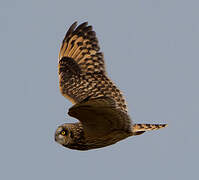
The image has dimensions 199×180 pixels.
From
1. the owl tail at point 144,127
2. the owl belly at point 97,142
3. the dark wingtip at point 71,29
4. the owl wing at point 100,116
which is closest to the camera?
the owl wing at point 100,116

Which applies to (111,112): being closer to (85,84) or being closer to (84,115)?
(84,115)

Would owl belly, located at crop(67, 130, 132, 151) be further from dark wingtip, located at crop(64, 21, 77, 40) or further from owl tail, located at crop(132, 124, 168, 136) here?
dark wingtip, located at crop(64, 21, 77, 40)

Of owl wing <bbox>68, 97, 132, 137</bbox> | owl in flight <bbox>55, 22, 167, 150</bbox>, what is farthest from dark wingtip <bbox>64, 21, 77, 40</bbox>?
owl wing <bbox>68, 97, 132, 137</bbox>

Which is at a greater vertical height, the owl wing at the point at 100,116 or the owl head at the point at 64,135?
the owl wing at the point at 100,116

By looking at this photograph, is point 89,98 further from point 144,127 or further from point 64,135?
point 144,127

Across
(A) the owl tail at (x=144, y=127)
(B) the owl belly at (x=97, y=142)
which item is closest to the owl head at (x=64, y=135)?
(B) the owl belly at (x=97, y=142)

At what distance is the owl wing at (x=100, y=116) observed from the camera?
5.95 metres

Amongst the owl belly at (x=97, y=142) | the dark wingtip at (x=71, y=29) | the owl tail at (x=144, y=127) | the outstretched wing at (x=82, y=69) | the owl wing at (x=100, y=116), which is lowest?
the owl belly at (x=97, y=142)

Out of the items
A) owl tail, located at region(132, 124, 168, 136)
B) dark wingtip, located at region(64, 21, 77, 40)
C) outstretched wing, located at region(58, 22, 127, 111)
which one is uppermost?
dark wingtip, located at region(64, 21, 77, 40)

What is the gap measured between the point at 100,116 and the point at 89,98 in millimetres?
819

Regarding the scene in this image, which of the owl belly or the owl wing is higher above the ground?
the owl wing

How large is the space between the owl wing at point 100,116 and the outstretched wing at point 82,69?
92 cm

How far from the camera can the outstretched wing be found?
813 centimetres

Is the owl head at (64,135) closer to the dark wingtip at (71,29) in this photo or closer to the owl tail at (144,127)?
the owl tail at (144,127)
